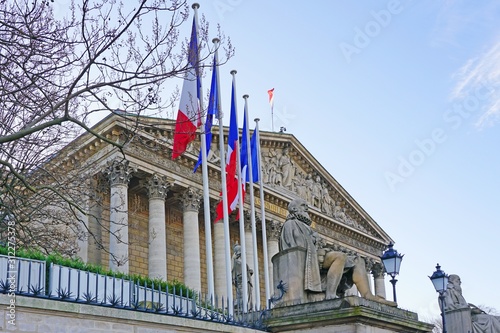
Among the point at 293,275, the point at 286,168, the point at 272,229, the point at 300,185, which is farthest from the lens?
the point at 300,185

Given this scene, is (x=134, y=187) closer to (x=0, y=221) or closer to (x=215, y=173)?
(x=215, y=173)

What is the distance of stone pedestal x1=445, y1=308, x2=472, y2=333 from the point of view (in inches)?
636

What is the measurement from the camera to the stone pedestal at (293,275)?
1025 cm

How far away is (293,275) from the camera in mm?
10344

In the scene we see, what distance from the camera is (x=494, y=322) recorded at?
1642 cm

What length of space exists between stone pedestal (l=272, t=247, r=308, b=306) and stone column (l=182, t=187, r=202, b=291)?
20.1 metres

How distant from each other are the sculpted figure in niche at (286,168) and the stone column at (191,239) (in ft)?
30.8

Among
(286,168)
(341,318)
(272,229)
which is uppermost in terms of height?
(286,168)

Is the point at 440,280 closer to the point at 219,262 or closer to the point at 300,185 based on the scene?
the point at 219,262

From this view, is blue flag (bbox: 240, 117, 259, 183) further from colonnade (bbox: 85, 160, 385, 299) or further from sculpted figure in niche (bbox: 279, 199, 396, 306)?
sculpted figure in niche (bbox: 279, 199, 396, 306)

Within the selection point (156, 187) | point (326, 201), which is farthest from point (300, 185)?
point (156, 187)

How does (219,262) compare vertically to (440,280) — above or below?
above

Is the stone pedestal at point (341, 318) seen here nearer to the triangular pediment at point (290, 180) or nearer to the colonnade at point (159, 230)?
the colonnade at point (159, 230)

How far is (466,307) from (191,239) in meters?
17.0
